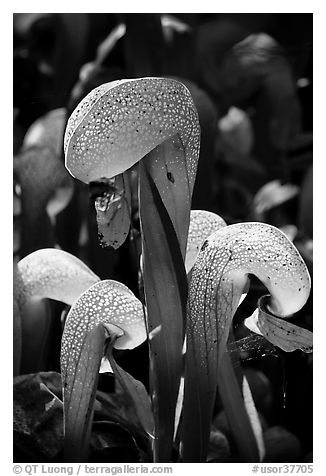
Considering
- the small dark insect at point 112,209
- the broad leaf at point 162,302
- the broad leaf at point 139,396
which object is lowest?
the broad leaf at point 139,396

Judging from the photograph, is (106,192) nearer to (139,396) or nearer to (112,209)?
(112,209)

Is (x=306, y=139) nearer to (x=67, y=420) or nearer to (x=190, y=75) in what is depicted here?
(x=190, y=75)

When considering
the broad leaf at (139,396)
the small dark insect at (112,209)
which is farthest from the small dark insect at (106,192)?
the broad leaf at (139,396)

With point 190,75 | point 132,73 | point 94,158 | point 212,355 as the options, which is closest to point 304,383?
point 212,355

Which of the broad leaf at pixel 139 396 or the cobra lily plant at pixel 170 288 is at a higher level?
the cobra lily plant at pixel 170 288

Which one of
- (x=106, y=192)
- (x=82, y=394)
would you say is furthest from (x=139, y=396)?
(x=106, y=192)

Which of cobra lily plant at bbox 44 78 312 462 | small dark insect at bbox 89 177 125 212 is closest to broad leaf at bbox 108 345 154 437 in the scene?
cobra lily plant at bbox 44 78 312 462

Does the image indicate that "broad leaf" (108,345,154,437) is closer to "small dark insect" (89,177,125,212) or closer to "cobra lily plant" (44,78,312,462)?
"cobra lily plant" (44,78,312,462)

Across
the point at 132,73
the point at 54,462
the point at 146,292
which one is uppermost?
the point at 132,73

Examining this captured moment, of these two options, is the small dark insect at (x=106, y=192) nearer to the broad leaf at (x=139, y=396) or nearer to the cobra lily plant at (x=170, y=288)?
the cobra lily plant at (x=170, y=288)

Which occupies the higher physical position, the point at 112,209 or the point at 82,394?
the point at 112,209

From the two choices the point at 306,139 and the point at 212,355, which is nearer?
the point at 212,355
